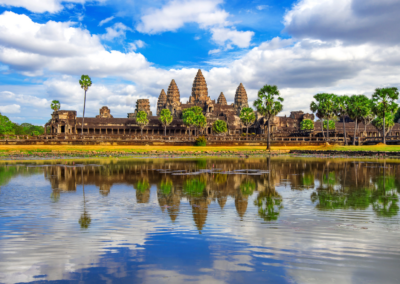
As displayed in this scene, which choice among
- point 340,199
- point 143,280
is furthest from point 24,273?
point 340,199

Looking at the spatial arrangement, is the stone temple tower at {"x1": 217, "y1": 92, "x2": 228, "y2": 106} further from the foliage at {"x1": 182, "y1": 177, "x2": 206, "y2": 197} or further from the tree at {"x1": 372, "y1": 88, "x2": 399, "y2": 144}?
the foliage at {"x1": 182, "y1": 177, "x2": 206, "y2": 197}

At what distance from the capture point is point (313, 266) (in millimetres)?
6344

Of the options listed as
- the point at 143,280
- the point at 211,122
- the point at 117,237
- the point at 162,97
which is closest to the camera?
the point at 143,280

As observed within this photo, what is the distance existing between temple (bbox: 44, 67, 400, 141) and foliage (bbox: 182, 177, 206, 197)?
65447mm

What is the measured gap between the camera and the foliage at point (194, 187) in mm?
14984

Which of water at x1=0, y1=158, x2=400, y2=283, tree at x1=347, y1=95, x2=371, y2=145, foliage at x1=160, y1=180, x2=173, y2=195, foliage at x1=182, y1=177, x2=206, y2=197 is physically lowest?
foliage at x1=160, y1=180, x2=173, y2=195

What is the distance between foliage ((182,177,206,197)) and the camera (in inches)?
590

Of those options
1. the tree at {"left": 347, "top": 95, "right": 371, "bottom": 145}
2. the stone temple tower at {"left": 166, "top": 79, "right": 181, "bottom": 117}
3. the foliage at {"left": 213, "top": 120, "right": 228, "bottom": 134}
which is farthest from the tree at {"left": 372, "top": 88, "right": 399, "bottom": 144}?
the stone temple tower at {"left": 166, "top": 79, "right": 181, "bottom": 117}

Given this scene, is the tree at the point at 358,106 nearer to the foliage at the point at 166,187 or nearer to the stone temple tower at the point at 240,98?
the foliage at the point at 166,187

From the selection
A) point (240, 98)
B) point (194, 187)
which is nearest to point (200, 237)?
point (194, 187)

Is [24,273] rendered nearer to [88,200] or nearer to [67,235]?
[67,235]

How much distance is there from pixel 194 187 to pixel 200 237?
8848 millimetres

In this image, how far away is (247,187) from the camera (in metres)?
17.1

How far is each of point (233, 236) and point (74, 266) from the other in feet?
11.9
